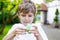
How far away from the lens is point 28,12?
1.88 m

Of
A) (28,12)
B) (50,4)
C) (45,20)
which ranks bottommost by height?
(45,20)

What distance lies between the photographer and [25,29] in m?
1.85

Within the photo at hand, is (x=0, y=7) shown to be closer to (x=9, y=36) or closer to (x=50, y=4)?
(x=9, y=36)

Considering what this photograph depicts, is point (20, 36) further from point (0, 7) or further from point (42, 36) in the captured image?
point (0, 7)

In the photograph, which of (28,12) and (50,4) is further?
(50,4)

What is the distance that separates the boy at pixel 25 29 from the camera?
1.85 meters

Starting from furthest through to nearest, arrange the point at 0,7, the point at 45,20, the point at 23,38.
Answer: the point at 45,20 → the point at 0,7 → the point at 23,38

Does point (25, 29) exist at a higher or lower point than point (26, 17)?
lower

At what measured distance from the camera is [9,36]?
72.6 inches

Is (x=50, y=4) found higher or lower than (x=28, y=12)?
lower

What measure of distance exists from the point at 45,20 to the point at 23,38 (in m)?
21.1

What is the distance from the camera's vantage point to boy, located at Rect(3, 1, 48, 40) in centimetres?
185

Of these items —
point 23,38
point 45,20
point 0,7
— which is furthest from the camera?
point 45,20

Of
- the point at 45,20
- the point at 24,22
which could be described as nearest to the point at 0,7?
the point at 24,22
